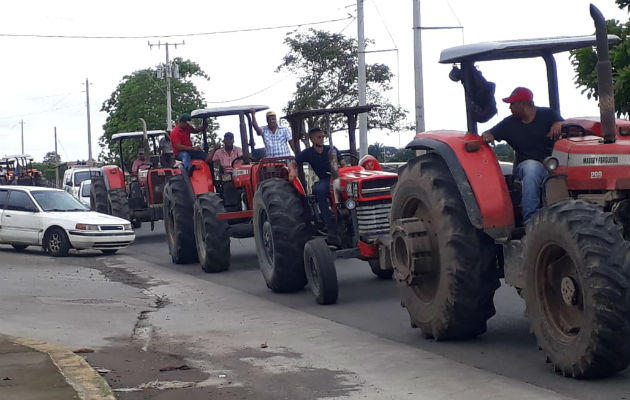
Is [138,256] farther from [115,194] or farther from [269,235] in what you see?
[269,235]

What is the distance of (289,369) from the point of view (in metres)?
9.44

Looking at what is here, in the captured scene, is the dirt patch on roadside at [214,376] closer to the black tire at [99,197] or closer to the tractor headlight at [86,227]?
the tractor headlight at [86,227]

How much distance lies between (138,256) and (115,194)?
4.07 meters

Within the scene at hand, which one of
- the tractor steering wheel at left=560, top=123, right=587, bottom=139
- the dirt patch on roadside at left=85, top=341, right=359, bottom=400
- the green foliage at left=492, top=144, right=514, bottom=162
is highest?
the tractor steering wheel at left=560, top=123, right=587, bottom=139

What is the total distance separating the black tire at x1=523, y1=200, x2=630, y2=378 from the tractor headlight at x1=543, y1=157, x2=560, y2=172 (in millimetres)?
641

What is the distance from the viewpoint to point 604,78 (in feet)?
28.0

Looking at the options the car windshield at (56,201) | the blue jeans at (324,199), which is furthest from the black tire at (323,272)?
the car windshield at (56,201)

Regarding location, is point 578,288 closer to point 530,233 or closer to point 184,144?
point 530,233

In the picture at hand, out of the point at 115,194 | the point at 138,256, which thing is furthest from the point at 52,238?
the point at 115,194

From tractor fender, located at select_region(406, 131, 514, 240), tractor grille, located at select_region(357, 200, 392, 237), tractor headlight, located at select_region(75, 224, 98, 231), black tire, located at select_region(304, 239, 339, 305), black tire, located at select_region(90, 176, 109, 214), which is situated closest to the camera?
tractor fender, located at select_region(406, 131, 514, 240)

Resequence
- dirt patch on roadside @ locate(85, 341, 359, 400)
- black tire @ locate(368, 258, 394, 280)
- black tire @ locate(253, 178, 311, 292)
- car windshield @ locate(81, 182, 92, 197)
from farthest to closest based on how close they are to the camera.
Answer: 1. car windshield @ locate(81, 182, 92, 197)
2. black tire @ locate(368, 258, 394, 280)
3. black tire @ locate(253, 178, 311, 292)
4. dirt patch on roadside @ locate(85, 341, 359, 400)

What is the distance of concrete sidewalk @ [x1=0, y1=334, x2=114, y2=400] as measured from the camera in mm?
8102

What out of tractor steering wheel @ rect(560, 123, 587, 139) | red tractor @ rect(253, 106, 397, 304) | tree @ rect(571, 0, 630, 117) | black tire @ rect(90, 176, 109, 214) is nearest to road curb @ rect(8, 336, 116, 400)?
red tractor @ rect(253, 106, 397, 304)

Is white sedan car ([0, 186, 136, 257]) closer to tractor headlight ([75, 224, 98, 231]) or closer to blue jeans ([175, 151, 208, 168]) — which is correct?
tractor headlight ([75, 224, 98, 231])
